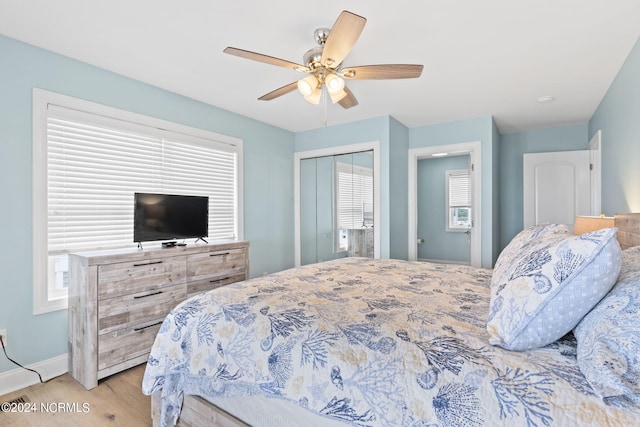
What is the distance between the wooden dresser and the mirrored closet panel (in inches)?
78.9

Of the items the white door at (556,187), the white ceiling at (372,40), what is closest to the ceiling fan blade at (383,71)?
the white ceiling at (372,40)

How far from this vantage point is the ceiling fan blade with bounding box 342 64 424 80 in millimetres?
2023

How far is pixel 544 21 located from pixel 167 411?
306 cm

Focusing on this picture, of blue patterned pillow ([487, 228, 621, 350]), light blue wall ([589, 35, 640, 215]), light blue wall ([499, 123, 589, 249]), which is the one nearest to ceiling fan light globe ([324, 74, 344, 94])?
blue patterned pillow ([487, 228, 621, 350])

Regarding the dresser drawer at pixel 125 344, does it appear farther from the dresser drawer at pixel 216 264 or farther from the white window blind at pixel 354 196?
the white window blind at pixel 354 196

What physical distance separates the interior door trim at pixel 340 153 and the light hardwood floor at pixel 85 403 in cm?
272

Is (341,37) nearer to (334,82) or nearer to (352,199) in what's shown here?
(334,82)

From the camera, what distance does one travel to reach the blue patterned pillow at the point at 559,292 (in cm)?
94

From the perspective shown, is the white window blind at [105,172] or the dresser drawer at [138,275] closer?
the dresser drawer at [138,275]

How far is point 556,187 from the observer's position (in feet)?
13.8

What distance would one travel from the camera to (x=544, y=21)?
1.97 metres

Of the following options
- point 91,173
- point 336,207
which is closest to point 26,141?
point 91,173

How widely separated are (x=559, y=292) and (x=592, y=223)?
6.26 feet

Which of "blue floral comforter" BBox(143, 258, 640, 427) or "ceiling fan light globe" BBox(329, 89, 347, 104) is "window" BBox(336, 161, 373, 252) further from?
"blue floral comforter" BBox(143, 258, 640, 427)
